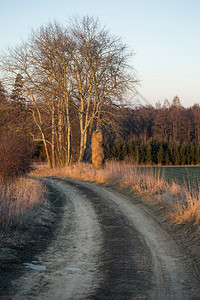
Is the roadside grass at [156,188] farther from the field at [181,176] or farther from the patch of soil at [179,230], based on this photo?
the field at [181,176]

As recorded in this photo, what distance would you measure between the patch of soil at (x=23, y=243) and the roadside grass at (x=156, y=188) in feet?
11.0

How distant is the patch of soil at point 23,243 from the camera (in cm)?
487

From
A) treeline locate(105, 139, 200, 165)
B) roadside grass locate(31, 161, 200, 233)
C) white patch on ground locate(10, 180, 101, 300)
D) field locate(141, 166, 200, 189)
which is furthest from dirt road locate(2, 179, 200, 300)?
treeline locate(105, 139, 200, 165)

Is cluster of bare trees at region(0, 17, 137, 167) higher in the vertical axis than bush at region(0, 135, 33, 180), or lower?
higher

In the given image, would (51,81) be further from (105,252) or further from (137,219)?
(105,252)

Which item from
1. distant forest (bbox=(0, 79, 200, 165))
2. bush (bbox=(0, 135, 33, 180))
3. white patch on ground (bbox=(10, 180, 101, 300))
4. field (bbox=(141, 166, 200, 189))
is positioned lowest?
white patch on ground (bbox=(10, 180, 101, 300))

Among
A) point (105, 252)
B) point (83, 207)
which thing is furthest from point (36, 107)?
point (105, 252)

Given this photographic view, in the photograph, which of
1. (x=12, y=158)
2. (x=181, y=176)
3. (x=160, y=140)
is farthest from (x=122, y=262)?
(x=160, y=140)

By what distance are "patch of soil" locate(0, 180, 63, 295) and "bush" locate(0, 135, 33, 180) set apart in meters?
4.07

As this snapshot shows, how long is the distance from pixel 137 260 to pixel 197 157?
52.0 meters

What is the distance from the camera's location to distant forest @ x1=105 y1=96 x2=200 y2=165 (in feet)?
160

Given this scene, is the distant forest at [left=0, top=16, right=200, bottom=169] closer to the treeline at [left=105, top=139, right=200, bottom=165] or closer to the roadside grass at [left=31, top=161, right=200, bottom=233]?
the roadside grass at [left=31, top=161, right=200, bottom=233]

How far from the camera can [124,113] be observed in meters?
28.4

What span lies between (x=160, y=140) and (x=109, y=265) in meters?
50.3
